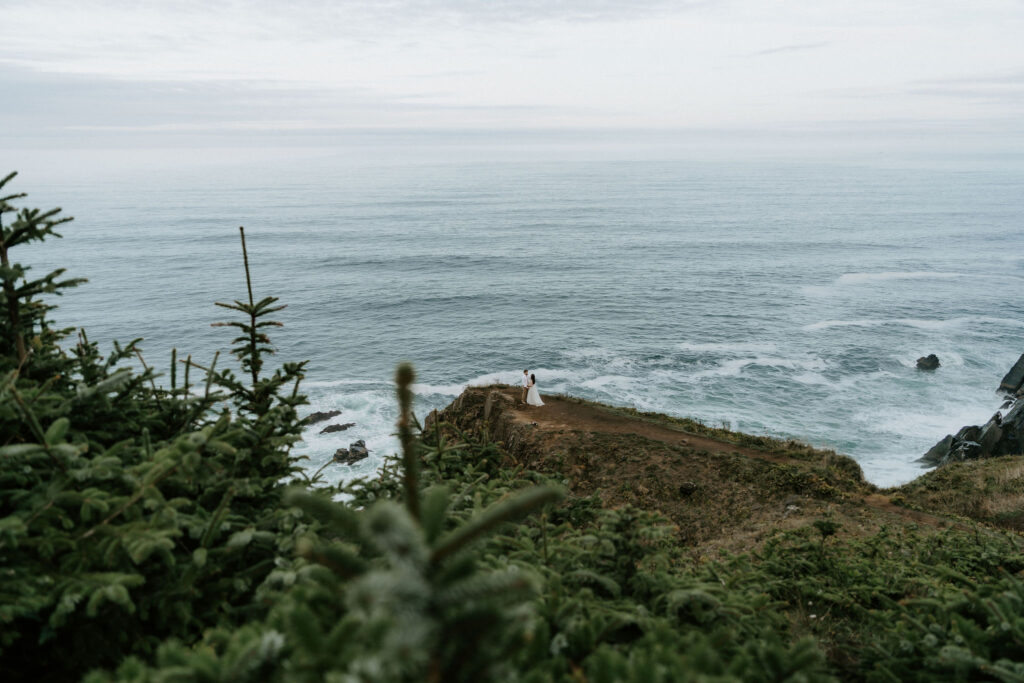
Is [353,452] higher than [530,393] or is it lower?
lower

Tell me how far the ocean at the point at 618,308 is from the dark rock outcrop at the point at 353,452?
525 mm

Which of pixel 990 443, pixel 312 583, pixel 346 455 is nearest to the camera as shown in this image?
pixel 312 583

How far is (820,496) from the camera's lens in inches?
575

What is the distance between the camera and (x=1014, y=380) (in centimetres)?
3778

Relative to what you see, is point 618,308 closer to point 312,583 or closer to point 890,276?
point 890,276

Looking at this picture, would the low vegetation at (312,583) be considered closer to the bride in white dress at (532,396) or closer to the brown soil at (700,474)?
the brown soil at (700,474)

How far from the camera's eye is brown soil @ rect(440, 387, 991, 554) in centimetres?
1338

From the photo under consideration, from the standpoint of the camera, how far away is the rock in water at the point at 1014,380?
3750 centimetres

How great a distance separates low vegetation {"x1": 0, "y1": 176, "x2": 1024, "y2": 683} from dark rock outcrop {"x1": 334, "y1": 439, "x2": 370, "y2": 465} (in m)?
21.4

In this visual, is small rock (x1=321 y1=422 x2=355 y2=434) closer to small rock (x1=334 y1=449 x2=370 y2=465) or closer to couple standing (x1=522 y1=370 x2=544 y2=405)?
small rock (x1=334 y1=449 x2=370 y2=465)

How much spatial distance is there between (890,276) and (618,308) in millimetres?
36075

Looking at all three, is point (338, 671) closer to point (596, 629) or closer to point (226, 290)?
point (596, 629)

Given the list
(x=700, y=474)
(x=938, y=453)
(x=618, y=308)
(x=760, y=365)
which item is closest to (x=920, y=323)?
(x=760, y=365)

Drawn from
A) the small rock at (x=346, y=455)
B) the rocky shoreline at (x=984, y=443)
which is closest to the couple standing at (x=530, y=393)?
the small rock at (x=346, y=455)
